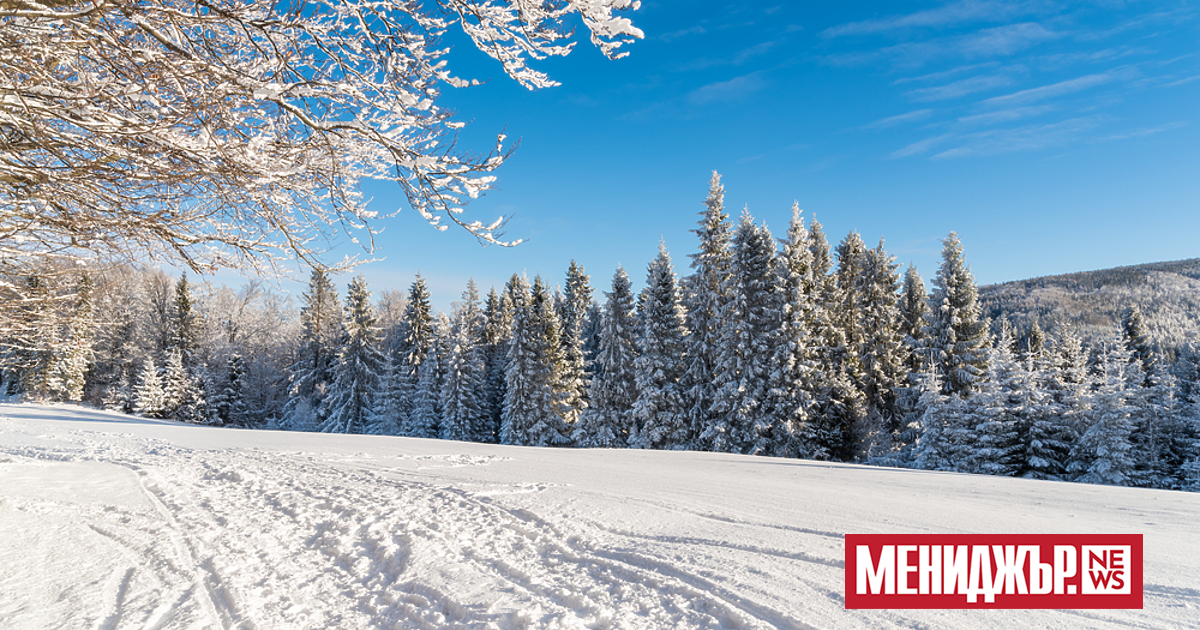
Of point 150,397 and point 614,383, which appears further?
point 150,397

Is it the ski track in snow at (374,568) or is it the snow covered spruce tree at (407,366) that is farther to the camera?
the snow covered spruce tree at (407,366)

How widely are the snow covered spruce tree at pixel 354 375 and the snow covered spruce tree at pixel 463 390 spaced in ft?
22.8

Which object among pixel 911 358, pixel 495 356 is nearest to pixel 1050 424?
pixel 911 358

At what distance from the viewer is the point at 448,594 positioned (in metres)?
3.68

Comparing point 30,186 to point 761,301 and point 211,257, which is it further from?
point 761,301

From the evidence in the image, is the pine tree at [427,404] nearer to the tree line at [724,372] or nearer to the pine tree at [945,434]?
the tree line at [724,372]

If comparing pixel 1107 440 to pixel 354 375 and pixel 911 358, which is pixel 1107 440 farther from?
pixel 354 375

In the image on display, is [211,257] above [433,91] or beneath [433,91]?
beneath

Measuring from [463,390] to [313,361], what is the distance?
52.1ft

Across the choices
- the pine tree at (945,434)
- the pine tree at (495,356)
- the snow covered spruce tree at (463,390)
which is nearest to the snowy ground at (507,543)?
the pine tree at (945,434)

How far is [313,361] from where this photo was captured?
136 feet

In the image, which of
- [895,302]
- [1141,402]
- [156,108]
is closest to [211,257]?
[156,108]

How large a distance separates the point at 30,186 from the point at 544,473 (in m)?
6.54

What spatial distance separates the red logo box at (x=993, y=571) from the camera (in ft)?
Result: 10.8
